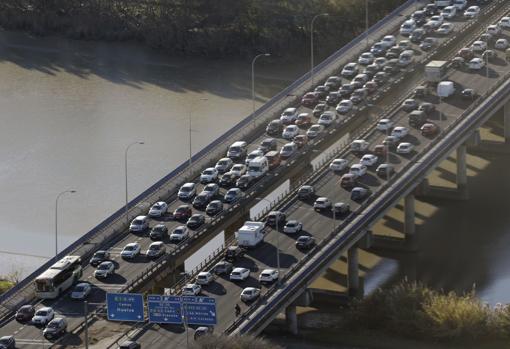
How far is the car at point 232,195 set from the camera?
9050 centimetres

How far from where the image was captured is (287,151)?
9712 cm

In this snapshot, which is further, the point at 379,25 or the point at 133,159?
the point at 379,25

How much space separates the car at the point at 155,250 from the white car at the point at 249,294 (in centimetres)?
705

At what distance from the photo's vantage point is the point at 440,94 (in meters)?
104

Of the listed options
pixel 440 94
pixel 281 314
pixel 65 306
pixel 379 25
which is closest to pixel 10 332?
pixel 65 306

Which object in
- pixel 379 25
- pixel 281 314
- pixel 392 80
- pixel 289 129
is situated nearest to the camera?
pixel 281 314

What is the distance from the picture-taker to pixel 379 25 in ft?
399

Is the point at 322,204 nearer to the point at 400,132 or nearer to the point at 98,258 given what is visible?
the point at 400,132

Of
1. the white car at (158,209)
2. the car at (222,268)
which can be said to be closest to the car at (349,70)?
the white car at (158,209)

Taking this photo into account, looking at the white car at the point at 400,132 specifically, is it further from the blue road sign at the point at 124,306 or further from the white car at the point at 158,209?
the blue road sign at the point at 124,306

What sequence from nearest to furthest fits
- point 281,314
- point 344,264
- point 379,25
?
point 281,314, point 344,264, point 379,25

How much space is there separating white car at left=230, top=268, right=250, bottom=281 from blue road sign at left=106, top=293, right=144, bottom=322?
8524 mm

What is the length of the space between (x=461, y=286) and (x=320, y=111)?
20188 mm

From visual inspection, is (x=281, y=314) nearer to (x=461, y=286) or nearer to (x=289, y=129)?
(x=461, y=286)
